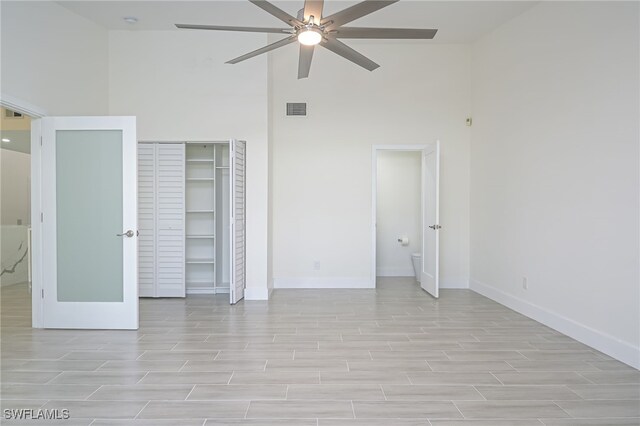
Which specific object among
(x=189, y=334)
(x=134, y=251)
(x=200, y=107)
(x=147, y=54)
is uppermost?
(x=147, y=54)

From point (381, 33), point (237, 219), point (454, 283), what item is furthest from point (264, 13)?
point (454, 283)

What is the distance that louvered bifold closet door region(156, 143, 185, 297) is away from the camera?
5156 millimetres

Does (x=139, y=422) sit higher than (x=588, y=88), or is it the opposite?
(x=588, y=88)

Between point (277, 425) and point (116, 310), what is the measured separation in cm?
252

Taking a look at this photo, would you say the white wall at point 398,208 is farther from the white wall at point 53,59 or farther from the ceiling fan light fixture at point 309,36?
the white wall at point 53,59

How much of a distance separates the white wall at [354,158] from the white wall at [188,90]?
2.39 feet

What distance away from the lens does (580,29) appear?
3557mm

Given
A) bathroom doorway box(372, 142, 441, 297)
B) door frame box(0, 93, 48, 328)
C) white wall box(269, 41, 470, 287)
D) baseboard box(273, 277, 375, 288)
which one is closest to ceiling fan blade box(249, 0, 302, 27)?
door frame box(0, 93, 48, 328)

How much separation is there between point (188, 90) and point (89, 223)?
7.40ft

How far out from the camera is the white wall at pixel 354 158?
5836 millimetres

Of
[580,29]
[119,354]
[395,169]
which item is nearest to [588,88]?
[580,29]

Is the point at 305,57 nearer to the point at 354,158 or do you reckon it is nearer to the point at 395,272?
the point at 354,158

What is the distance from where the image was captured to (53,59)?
4082mm

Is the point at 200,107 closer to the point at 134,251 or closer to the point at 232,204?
the point at 232,204
